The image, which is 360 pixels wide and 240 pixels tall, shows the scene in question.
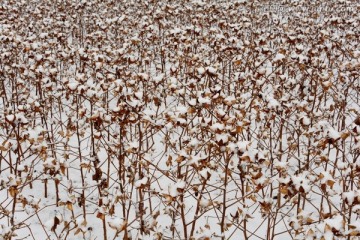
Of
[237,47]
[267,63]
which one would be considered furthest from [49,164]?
[267,63]

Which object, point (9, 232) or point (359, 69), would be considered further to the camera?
point (359, 69)

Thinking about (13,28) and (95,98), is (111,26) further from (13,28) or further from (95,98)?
(95,98)

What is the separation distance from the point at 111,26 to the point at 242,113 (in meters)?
8.09

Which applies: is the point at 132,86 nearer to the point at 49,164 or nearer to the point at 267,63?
the point at 49,164

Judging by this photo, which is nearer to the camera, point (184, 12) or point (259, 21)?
point (259, 21)

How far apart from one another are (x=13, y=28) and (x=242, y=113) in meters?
9.54

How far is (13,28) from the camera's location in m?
12.3

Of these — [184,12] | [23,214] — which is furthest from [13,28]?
[23,214]

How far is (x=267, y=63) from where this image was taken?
36.1 ft

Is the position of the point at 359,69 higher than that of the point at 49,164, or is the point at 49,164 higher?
the point at 359,69

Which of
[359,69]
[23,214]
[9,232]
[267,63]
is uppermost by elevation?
[267,63]

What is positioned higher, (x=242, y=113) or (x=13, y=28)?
(x=13, y=28)

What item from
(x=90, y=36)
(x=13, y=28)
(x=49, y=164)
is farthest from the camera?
(x=13, y=28)

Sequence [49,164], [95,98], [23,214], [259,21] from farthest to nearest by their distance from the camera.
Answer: [259,21], [95,98], [23,214], [49,164]
